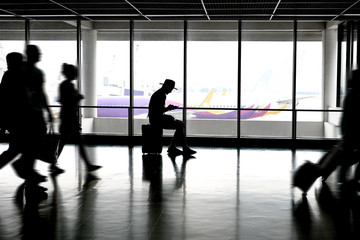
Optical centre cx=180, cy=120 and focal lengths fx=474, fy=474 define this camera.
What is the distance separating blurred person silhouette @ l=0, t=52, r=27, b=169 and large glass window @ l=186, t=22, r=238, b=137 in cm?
730

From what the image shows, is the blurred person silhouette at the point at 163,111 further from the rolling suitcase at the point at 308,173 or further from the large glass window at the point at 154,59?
the rolling suitcase at the point at 308,173

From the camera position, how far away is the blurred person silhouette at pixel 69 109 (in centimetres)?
738

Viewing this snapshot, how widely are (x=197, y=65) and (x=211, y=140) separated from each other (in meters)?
2.04

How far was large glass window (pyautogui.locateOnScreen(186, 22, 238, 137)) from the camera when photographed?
12617 mm

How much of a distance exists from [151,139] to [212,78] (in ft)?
11.5

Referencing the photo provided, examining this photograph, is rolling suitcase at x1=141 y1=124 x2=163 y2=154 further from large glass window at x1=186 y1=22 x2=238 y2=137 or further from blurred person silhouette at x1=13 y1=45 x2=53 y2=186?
blurred person silhouette at x1=13 y1=45 x2=53 y2=186

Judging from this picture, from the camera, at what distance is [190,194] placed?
6109 mm

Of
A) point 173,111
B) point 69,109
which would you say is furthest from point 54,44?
Answer: point 69,109

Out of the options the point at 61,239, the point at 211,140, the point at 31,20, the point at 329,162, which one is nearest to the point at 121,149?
the point at 211,140

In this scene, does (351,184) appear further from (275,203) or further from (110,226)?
(110,226)

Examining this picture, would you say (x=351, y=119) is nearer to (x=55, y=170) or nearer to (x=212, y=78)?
(x=55, y=170)

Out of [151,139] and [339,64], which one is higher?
[339,64]

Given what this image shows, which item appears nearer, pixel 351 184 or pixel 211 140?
pixel 351 184

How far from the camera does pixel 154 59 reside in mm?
12844
